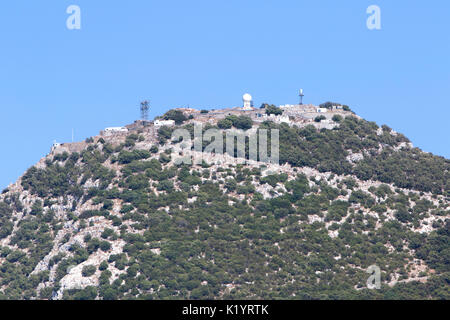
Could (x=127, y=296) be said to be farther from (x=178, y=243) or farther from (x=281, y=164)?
(x=281, y=164)

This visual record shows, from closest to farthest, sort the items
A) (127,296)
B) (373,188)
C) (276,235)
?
(127,296), (276,235), (373,188)

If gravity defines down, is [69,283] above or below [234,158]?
below

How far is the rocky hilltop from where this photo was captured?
172250 mm

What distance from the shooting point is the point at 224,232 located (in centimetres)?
18250

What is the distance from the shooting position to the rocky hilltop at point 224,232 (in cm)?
17225

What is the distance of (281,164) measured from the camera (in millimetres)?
198375
